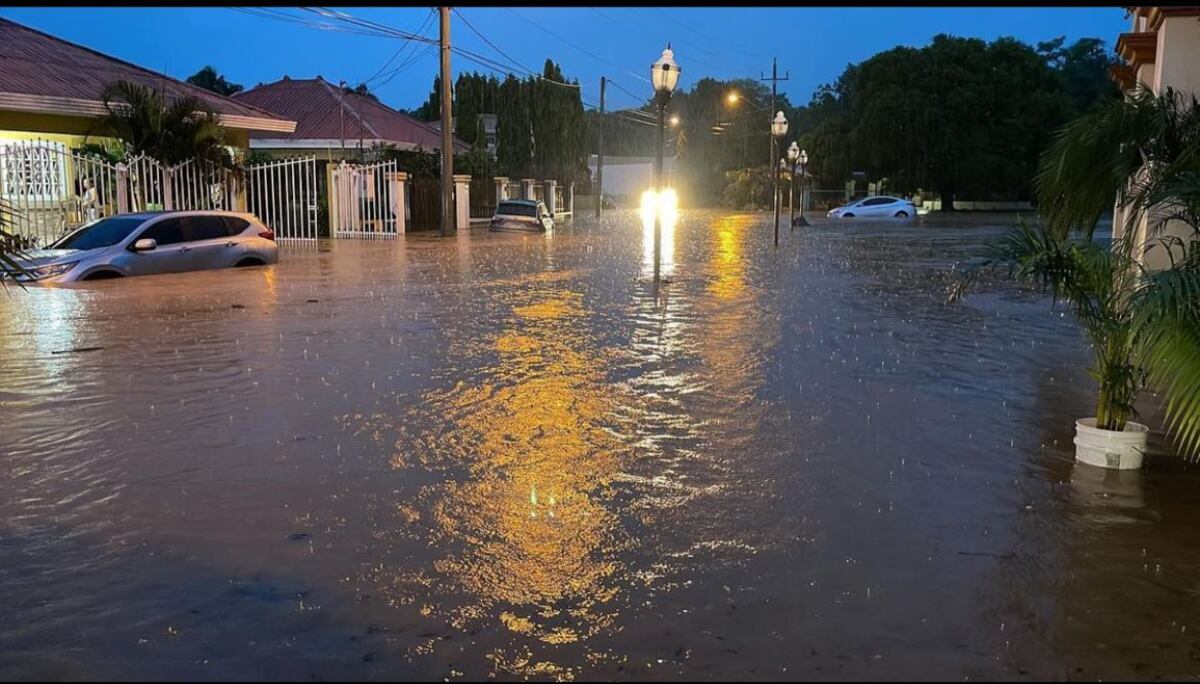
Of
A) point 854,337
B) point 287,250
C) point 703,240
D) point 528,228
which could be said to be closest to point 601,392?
point 854,337

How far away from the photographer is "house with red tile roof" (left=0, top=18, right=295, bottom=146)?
813 inches

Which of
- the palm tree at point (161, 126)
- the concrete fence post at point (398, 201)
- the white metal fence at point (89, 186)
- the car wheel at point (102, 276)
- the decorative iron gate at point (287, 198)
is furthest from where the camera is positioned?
the concrete fence post at point (398, 201)

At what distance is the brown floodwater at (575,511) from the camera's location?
3961 mm

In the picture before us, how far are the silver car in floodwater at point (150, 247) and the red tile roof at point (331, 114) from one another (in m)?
18.2

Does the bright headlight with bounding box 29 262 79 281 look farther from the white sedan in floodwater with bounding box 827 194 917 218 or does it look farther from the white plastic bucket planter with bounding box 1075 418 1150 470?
the white sedan in floodwater with bounding box 827 194 917 218

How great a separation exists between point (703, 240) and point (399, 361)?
2239 centimetres

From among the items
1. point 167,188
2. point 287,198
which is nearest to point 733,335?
point 167,188

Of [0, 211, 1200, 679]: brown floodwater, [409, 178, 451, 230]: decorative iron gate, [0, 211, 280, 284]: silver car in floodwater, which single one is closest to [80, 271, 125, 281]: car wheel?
[0, 211, 280, 284]: silver car in floodwater

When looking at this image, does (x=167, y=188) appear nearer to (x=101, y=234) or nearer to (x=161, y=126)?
(x=161, y=126)

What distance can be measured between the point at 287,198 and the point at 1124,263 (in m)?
26.6

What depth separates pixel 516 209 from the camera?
3584 centimetres

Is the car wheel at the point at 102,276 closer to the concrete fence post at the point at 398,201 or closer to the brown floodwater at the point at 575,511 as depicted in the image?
the brown floodwater at the point at 575,511

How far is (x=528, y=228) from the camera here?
116 ft

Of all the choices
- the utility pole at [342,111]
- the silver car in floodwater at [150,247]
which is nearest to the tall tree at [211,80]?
the utility pole at [342,111]
